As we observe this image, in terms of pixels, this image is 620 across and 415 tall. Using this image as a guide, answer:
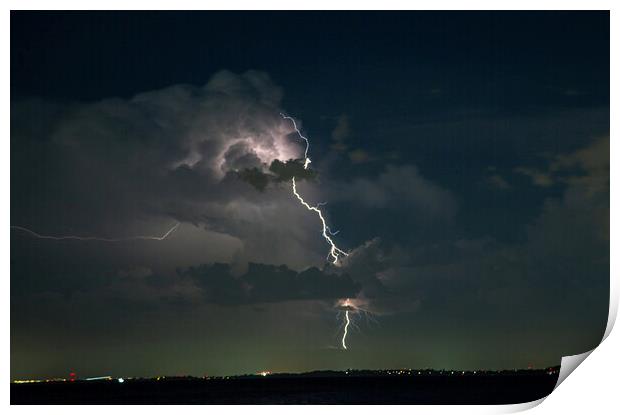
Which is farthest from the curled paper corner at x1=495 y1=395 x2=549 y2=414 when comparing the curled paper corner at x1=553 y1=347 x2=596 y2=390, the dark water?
the dark water

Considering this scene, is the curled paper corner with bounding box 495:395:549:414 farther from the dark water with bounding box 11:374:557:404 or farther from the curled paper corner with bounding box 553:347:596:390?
the dark water with bounding box 11:374:557:404

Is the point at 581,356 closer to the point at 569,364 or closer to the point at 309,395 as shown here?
the point at 569,364
